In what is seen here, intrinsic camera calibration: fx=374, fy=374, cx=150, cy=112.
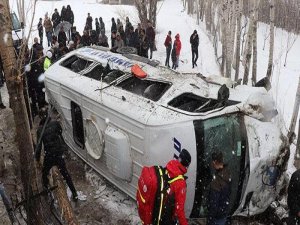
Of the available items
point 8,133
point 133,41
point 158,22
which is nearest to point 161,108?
point 8,133

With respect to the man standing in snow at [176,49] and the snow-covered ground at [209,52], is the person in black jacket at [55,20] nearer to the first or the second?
the snow-covered ground at [209,52]

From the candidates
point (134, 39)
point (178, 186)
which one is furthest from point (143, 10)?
point (178, 186)

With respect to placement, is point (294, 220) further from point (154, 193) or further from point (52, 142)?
point (52, 142)

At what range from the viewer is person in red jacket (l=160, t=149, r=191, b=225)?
3836 millimetres

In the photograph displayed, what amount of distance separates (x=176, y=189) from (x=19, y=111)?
1.85 m

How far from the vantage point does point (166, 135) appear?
4859 millimetres

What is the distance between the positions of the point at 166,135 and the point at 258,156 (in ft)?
4.12

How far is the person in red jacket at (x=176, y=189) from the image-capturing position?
3836 millimetres

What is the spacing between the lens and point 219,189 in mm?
4387

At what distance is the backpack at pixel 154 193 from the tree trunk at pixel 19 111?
1359 millimetres

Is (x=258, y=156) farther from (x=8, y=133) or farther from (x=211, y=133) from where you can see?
(x=8, y=133)

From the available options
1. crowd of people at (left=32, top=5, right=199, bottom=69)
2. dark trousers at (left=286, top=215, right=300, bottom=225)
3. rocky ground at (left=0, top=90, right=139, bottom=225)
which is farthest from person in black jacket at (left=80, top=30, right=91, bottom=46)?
dark trousers at (left=286, top=215, right=300, bottom=225)

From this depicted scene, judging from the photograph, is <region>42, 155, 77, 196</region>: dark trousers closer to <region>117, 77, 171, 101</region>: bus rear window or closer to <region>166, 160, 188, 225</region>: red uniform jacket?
<region>117, 77, 171, 101</region>: bus rear window

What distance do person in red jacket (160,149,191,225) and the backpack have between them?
3 centimetres
